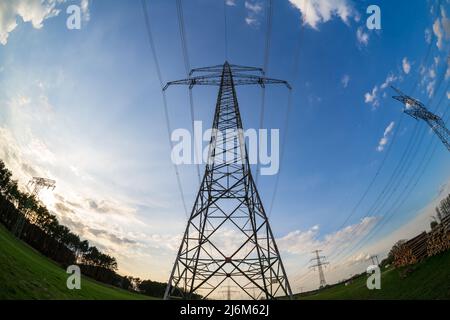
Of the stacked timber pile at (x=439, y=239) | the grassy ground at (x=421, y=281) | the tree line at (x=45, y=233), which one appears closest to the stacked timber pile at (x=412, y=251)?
the grassy ground at (x=421, y=281)

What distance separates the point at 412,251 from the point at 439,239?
337 centimetres

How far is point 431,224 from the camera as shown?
26.7m

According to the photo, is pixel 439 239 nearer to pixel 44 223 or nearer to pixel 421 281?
pixel 421 281

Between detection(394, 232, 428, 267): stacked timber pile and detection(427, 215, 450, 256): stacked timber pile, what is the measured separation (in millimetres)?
833

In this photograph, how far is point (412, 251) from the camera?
20.9 m

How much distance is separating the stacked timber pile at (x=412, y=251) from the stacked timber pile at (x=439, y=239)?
0.83 m

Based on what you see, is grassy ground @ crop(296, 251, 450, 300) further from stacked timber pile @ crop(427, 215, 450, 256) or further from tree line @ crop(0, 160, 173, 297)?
tree line @ crop(0, 160, 173, 297)

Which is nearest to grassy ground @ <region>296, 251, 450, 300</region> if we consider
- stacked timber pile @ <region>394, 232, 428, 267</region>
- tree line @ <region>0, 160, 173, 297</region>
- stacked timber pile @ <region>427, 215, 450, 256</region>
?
stacked timber pile @ <region>427, 215, 450, 256</region>

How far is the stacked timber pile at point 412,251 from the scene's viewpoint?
1972cm

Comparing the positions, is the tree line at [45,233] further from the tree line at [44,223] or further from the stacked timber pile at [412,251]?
the stacked timber pile at [412,251]

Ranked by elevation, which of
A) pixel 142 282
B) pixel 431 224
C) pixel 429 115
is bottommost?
Answer: pixel 142 282
